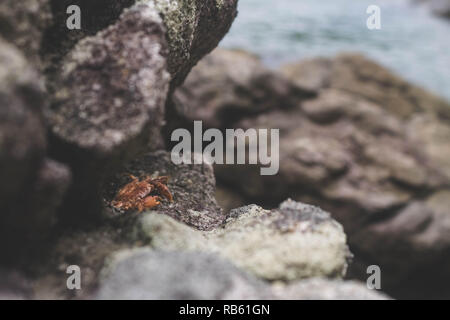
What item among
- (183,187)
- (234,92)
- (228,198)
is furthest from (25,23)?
(234,92)

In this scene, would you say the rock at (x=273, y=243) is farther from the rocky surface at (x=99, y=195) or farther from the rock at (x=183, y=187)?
the rock at (x=183, y=187)

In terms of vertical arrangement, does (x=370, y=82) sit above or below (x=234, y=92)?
above

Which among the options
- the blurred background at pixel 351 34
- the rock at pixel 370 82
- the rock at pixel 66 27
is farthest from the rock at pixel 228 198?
the blurred background at pixel 351 34

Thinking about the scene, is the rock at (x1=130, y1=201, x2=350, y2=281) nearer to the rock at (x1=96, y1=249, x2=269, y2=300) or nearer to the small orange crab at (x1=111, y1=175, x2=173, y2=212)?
the rock at (x1=96, y1=249, x2=269, y2=300)

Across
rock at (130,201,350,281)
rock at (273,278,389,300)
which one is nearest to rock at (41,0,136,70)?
rock at (130,201,350,281)

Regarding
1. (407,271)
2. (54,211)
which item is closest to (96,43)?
(54,211)

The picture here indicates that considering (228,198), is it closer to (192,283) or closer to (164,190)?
(164,190)
